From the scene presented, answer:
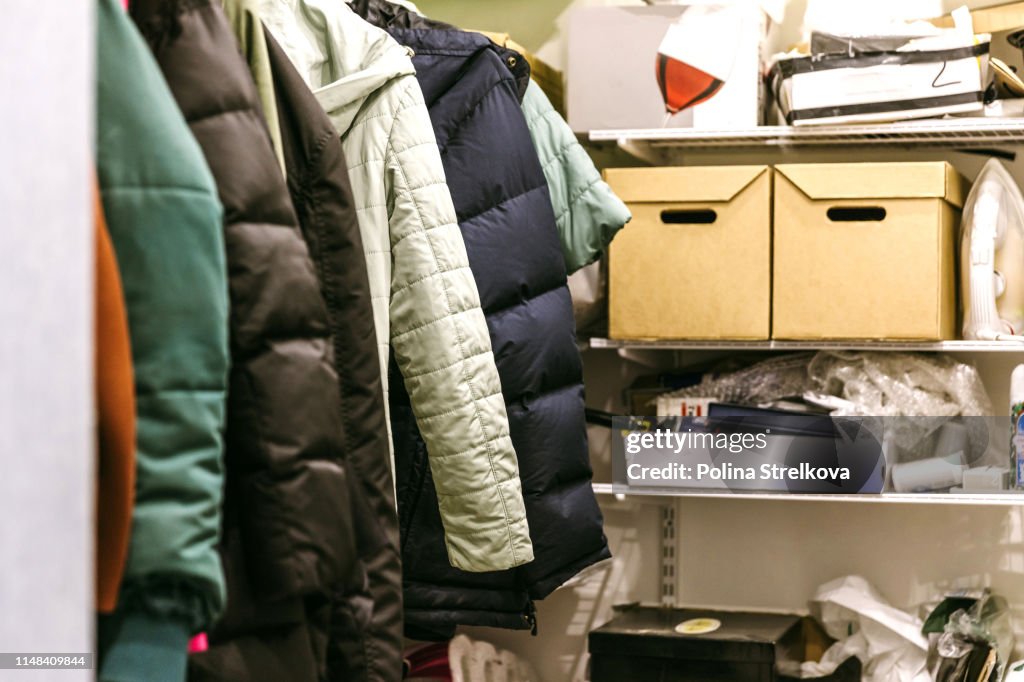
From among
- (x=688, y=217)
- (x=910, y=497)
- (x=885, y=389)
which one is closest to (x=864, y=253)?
(x=885, y=389)

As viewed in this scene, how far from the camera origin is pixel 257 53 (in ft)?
4.25

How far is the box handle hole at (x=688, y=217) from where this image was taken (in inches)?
106

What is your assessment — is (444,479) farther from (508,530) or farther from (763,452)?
(763,452)

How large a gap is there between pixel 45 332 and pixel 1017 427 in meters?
2.29

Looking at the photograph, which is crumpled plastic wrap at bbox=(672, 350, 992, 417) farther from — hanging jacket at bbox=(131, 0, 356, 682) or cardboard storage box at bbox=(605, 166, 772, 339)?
hanging jacket at bbox=(131, 0, 356, 682)

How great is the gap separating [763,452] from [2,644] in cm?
215

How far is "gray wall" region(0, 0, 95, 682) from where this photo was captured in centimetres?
60

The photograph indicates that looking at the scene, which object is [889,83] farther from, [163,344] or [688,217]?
[163,344]

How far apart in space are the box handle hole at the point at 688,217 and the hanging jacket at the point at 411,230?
1.05 meters

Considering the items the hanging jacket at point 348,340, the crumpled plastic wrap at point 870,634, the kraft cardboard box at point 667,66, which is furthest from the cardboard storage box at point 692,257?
the hanging jacket at point 348,340

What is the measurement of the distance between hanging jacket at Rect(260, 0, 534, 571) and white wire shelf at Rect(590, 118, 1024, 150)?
1.01 metres

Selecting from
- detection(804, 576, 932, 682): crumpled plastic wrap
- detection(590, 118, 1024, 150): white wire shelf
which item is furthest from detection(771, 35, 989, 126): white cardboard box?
detection(804, 576, 932, 682): crumpled plastic wrap

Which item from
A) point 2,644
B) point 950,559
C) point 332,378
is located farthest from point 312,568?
point 950,559

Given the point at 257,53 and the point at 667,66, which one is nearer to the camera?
the point at 257,53
